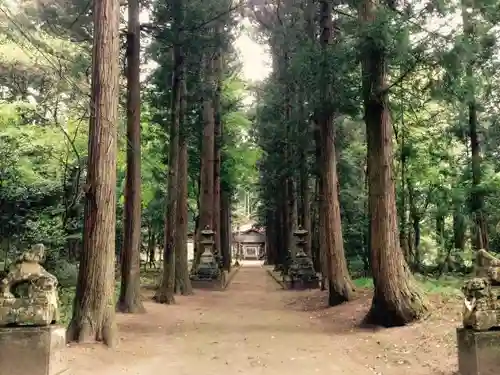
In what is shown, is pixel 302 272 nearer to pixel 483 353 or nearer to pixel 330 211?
pixel 330 211

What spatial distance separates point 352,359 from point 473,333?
2240 millimetres

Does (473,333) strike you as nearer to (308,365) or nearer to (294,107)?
(308,365)

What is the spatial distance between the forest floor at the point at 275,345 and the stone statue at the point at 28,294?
1161 millimetres

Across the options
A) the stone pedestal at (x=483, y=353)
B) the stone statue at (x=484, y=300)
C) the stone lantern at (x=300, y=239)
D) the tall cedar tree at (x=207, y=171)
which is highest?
the tall cedar tree at (x=207, y=171)

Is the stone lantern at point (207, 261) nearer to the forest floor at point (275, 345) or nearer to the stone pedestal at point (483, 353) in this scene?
the forest floor at point (275, 345)

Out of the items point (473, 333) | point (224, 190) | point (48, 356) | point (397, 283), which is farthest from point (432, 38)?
point (224, 190)

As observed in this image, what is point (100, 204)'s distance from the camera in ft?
26.5

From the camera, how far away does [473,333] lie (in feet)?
18.3

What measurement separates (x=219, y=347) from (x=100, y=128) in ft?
13.2

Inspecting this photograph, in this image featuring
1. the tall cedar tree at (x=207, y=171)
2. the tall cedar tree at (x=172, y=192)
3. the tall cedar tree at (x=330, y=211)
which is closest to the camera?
the tall cedar tree at (x=330, y=211)

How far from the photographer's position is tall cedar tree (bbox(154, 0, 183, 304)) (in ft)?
46.8

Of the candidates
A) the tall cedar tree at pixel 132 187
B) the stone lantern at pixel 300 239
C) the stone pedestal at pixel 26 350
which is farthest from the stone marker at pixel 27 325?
the stone lantern at pixel 300 239

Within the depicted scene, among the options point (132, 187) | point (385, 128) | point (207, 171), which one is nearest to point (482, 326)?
point (385, 128)

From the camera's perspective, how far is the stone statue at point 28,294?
5578 millimetres
